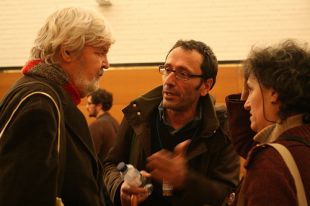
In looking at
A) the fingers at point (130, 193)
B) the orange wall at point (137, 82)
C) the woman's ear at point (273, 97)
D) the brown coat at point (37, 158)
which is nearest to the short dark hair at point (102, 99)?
the orange wall at point (137, 82)

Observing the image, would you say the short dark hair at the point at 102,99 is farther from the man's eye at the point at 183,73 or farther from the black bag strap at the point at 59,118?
the black bag strap at the point at 59,118

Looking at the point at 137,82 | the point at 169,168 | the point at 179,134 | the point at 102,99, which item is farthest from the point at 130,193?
the point at 137,82

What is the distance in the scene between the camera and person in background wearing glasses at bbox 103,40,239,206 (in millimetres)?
2303

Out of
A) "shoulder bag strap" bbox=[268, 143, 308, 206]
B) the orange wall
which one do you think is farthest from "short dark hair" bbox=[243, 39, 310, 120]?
the orange wall

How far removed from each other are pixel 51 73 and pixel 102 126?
3348 millimetres

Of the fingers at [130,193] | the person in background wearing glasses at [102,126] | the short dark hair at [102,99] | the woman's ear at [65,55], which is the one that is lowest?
the person in background wearing glasses at [102,126]

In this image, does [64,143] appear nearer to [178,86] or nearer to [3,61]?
[178,86]

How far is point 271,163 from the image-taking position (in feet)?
4.42

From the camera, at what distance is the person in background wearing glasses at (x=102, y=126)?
4855 mm

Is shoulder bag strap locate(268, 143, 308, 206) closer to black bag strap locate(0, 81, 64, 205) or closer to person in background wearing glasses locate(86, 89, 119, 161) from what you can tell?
black bag strap locate(0, 81, 64, 205)

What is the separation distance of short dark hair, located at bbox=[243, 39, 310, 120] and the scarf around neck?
28.5 inches

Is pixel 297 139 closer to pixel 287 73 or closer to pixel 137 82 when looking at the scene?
pixel 287 73

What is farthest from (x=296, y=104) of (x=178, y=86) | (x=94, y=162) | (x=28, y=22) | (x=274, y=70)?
(x=28, y=22)

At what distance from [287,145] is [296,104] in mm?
182
